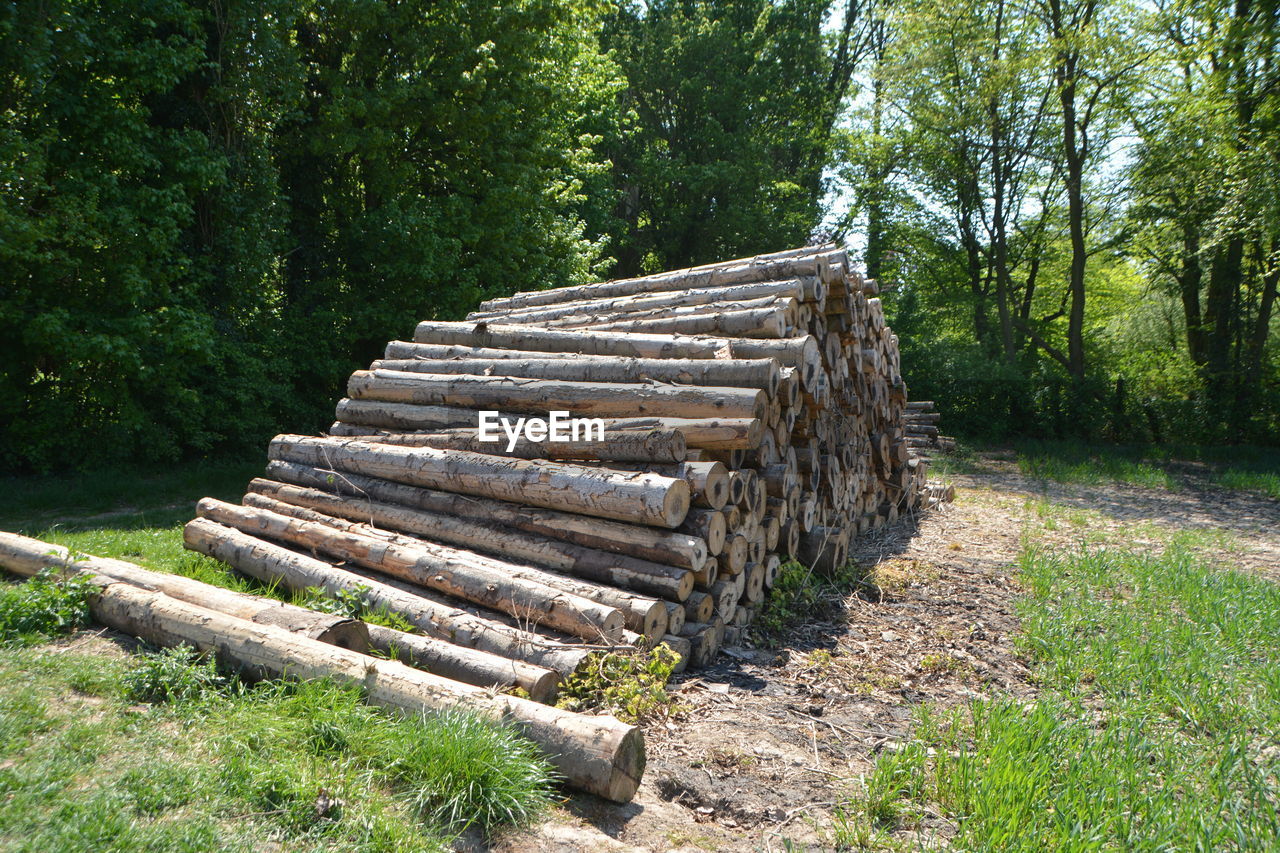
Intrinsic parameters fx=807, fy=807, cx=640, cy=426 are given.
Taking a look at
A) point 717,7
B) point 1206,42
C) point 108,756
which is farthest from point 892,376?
point 717,7

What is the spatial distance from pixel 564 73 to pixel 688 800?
17149mm

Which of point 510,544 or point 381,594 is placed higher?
point 510,544

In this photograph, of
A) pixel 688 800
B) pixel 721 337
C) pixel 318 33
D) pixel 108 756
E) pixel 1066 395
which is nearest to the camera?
pixel 108 756

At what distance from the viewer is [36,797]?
2.96m

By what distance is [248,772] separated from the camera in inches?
126

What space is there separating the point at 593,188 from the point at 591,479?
708 inches

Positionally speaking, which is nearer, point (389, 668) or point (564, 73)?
point (389, 668)

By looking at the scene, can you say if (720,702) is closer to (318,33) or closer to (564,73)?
(318,33)

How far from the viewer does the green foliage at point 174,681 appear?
399cm

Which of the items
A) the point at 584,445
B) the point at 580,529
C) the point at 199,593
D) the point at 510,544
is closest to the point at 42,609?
the point at 199,593

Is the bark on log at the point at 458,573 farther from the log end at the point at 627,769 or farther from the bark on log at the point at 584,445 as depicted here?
the log end at the point at 627,769

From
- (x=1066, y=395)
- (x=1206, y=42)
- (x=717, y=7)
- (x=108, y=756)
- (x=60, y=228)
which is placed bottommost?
(x=108, y=756)

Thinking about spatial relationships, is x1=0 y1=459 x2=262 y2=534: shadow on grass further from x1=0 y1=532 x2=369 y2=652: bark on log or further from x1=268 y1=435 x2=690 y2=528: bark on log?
x1=268 y1=435 x2=690 y2=528: bark on log

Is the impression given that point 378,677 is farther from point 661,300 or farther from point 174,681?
point 661,300
